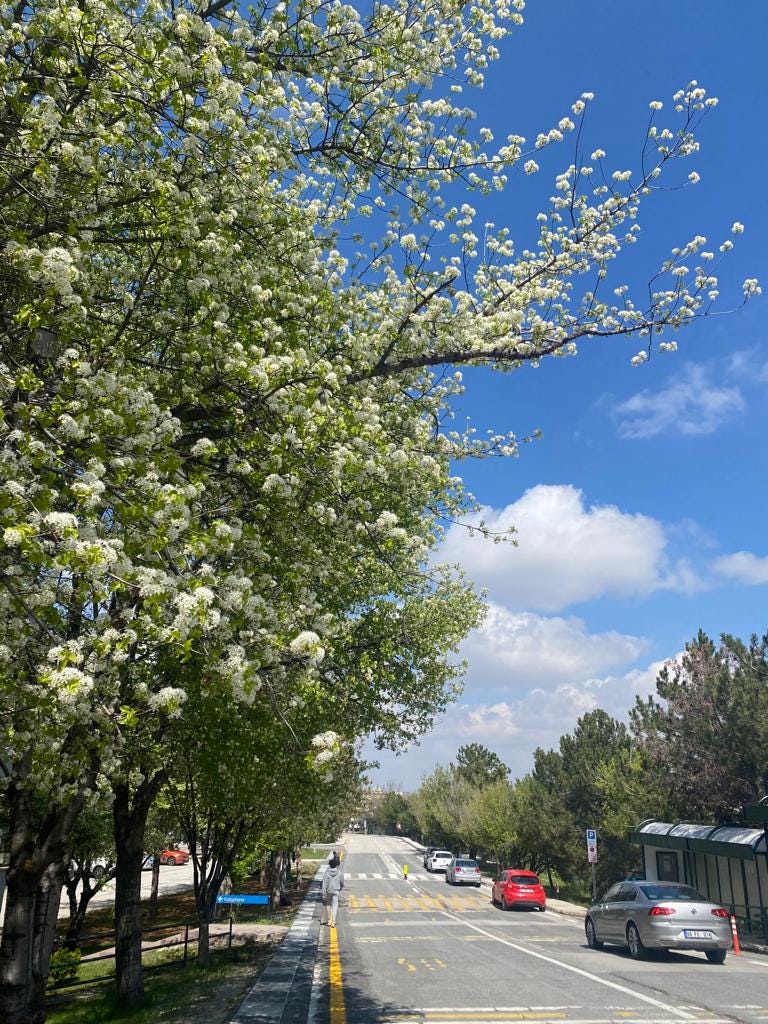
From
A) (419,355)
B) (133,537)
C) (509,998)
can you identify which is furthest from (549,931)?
(133,537)

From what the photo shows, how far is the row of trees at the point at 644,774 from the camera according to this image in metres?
30.4

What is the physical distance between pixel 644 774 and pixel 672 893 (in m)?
22.8

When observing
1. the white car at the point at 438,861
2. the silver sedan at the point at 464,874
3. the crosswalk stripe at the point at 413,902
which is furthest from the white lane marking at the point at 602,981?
the white car at the point at 438,861

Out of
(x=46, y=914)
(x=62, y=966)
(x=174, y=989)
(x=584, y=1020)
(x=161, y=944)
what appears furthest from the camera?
(x=161, y=944)

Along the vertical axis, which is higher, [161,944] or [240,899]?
[240,899]

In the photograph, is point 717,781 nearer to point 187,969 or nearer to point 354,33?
point 187,969

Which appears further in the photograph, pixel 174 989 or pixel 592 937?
pixel 592 937

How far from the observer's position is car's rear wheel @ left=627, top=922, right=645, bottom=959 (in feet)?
52.5

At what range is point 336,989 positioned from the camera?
1170cm

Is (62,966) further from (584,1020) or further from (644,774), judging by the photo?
(644,774)

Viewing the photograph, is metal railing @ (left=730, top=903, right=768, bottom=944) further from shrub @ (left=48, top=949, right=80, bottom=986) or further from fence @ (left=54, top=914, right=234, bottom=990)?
shrub @ (left=48, top=949, right=80, bottom=986)

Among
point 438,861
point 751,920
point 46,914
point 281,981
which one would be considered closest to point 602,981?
point 281,981

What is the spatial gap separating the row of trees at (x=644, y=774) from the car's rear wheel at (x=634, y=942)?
602 inches

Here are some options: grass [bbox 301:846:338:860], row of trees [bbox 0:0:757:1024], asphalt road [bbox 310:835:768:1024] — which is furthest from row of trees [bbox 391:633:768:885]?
grass [bbox 301:846:338:860]
